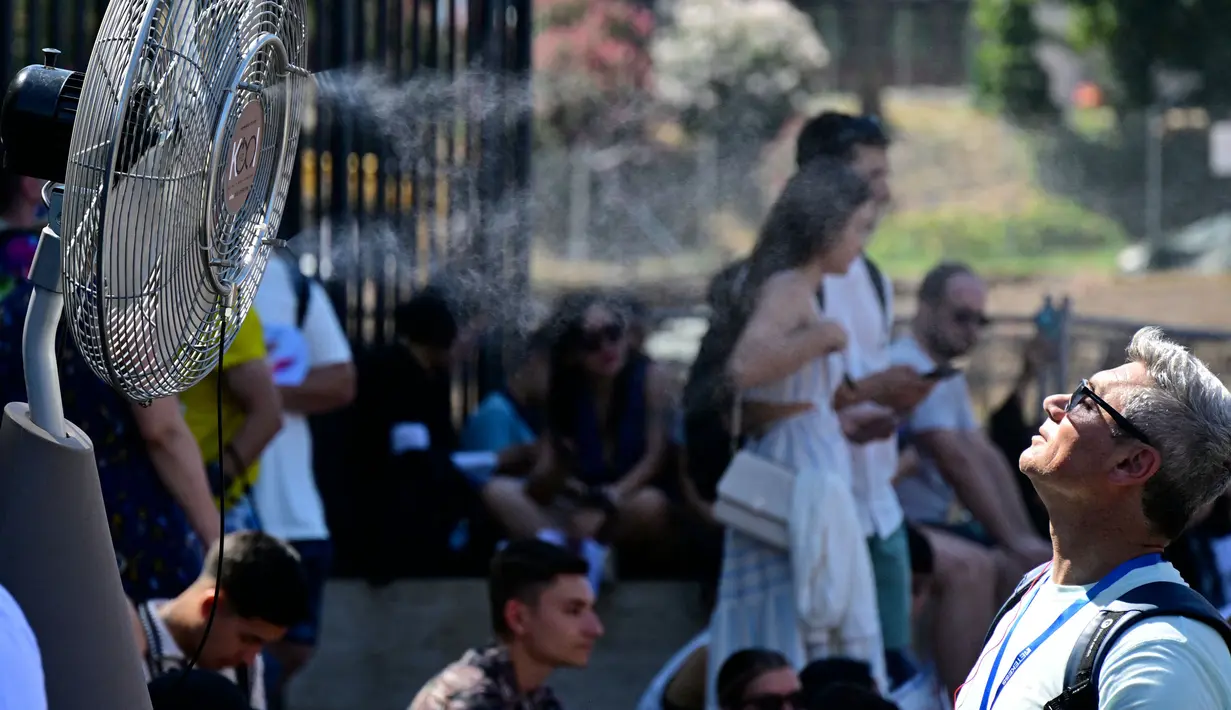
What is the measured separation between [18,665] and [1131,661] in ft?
4.02

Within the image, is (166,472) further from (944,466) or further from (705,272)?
(705,272)

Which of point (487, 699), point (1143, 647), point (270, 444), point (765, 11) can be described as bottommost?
point (487, 699)

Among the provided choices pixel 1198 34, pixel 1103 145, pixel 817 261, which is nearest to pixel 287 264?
pixel 817 261

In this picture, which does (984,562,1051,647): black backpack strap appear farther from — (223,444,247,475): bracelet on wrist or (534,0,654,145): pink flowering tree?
(534,0,654,145): pink flowering tree

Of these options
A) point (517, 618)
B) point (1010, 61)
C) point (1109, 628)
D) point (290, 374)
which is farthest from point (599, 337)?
point (1010, 61)

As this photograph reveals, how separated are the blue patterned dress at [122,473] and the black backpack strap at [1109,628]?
1877 millimetres

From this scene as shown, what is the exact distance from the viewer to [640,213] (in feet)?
30.8

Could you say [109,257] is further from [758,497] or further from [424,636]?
[424,636]

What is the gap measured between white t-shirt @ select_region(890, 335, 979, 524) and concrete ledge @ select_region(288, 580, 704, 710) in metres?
0.78

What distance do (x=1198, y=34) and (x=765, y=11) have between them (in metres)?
3.38

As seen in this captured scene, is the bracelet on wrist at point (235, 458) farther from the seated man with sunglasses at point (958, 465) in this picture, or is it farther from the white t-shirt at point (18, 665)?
the white t-shirt at point (18, 665)

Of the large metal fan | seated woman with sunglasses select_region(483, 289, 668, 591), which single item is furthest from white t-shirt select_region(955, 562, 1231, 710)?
seated woman with sunglasses select_region(483, 289, 668, 591)

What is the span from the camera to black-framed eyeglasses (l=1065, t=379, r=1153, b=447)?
6.98ft

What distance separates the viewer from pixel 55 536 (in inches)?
74.1
